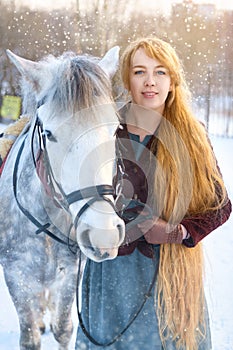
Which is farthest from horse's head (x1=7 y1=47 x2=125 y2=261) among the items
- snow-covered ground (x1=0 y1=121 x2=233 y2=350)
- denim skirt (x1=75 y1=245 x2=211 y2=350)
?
snow-covered ground (x1=0 y1=121 x2=233 y2=350)

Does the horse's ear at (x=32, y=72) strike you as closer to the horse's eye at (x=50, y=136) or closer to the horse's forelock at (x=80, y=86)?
the horse's forelock at (x=80, y=86)

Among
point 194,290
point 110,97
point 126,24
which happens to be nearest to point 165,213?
point 194,290

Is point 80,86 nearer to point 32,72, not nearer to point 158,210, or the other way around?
point 32,72

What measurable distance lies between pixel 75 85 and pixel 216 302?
1.85m

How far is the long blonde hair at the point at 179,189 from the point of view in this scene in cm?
114

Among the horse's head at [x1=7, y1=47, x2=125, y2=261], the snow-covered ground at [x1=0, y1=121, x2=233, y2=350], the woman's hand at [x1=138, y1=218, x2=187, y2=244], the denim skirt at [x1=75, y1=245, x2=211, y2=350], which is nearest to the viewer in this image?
the horse's head at [x1=7, y1=47, x2=125, y2=261]

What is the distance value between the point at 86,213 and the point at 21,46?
4.68 meters

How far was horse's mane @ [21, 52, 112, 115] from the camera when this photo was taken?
103 cm

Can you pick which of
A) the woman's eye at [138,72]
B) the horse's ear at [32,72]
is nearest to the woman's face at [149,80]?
the woman's eye at [138,72]

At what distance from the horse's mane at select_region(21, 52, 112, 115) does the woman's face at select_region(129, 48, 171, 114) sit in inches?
3.8

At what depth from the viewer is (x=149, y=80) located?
1121mm

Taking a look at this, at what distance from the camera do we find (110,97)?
1111mm

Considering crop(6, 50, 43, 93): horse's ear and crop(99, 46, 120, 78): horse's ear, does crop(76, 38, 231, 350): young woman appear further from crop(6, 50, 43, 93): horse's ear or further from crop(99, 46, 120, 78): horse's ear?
crop(6, 50, 43, 93): horse's ear

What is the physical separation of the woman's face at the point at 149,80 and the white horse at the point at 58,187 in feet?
0.32
